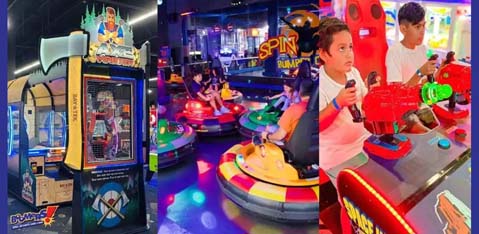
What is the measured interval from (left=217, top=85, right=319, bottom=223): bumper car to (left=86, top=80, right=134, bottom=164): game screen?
946mm

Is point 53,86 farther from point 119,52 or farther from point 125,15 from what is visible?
point 125,15

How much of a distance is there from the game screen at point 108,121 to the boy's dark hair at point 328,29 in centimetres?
158

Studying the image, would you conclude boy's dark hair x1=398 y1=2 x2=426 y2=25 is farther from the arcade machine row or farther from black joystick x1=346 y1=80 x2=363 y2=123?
black joystick x1=346 y1=80 x2=363 y2=123

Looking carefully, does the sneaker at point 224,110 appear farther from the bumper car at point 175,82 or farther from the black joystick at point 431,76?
the black joystick at point 431,76

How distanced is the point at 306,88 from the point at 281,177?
25.4 inches

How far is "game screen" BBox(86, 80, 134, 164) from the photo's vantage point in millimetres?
3232

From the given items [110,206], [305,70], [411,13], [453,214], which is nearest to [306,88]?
[305,70]

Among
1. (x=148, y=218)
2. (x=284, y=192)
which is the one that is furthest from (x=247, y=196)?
(x=148, y=218)

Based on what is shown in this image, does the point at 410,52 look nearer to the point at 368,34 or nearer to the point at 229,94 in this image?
the point at 368,34


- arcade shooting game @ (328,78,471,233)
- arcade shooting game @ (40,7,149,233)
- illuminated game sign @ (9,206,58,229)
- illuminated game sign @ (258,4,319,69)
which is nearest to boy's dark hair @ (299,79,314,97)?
illuminated game sign @ (258,4,319,69)

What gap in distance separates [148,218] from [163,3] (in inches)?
69.5

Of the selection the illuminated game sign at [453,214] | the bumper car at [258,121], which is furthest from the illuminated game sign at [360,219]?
the bumper car at [258,121]

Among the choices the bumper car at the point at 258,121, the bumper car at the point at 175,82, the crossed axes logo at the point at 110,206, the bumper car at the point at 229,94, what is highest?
the bumper car at the point at 175,82

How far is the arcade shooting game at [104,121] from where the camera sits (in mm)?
3082
